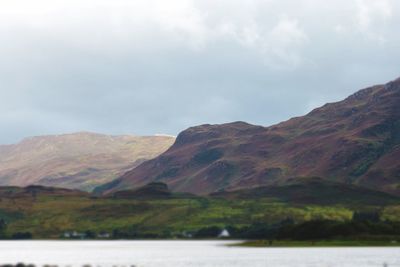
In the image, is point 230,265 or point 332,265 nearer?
point 332,265

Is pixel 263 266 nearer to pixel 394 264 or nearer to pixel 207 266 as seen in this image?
pixel 207 266

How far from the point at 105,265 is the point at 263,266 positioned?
35.5 m

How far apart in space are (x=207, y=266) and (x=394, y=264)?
37.1 m

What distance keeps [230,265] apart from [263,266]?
26.4ft

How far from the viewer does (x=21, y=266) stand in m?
125

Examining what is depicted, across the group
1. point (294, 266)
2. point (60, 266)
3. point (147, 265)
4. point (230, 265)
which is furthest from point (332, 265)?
point (60, 266)

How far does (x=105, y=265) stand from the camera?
175 m

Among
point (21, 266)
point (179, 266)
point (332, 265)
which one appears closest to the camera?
point (21, 266)

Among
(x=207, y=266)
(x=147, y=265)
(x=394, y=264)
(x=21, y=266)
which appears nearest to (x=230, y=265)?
(x=207, y=266)

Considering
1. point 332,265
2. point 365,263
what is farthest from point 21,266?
point 365,263

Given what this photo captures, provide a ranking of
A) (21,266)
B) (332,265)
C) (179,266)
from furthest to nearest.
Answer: (179,266) < (332,265) < (21,266)

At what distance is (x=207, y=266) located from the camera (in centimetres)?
16350

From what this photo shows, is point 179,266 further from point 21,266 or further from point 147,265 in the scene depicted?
point 21,266

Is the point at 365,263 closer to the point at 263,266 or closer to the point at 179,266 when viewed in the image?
the point at 263,266
